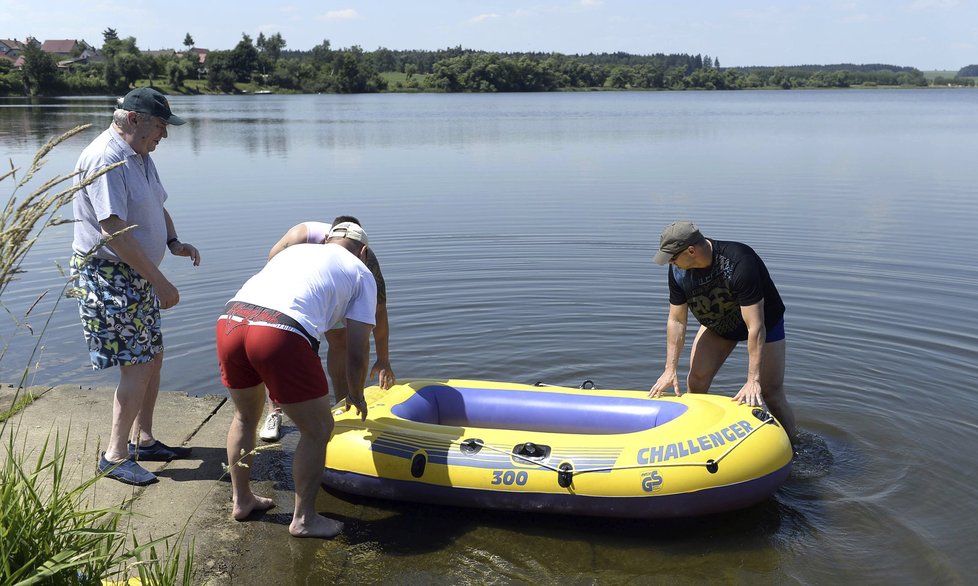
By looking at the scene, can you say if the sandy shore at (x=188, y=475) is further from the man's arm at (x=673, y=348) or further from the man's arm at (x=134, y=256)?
the man's arm at (x=673, y=348)

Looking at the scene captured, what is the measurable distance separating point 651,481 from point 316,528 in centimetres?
183

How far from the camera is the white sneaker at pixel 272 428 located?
5.81 m

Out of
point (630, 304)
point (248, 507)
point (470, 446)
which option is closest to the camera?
point (248, 507)

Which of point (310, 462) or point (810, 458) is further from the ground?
point (310, 462)

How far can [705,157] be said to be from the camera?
74.8 ft

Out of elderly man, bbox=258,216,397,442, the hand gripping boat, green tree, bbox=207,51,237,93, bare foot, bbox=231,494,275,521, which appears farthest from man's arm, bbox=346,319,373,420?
green tree, bbox=207,51,237,93

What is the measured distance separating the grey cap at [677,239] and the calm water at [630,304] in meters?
1.61

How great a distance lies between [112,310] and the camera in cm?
460

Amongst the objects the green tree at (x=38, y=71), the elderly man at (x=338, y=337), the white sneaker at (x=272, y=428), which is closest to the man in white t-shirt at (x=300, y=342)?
the elderly man at (x=338, y=337)

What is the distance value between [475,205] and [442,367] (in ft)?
27.1

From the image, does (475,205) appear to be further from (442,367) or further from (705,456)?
(705,456)

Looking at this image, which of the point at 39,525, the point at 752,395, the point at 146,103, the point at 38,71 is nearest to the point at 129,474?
the point at 39,525

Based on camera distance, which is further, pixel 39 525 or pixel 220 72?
pixel 220 72

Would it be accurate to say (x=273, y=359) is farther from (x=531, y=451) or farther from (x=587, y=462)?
(x=587, y=462)
